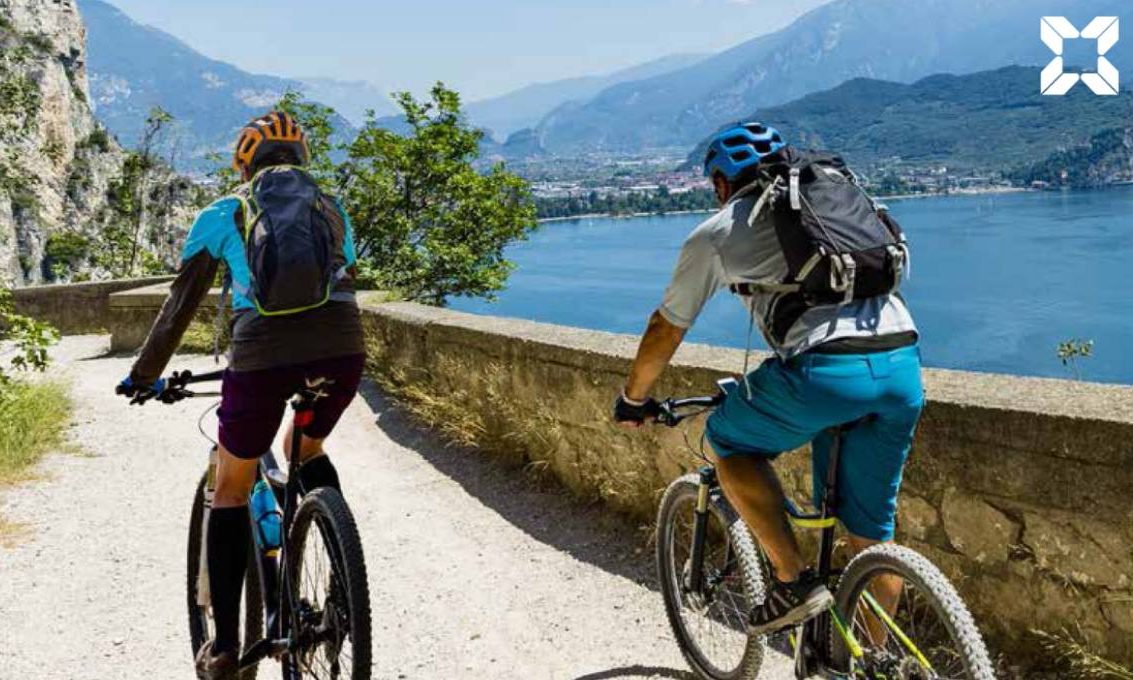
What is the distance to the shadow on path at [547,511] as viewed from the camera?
452 centimetres

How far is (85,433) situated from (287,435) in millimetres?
5578

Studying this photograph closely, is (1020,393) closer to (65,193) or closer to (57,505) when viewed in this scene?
(57,505)

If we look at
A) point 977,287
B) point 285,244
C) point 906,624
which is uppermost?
point 285,244

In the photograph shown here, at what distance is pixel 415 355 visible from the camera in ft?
25.1

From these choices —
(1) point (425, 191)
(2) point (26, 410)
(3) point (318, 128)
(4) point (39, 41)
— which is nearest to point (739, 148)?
(2) point (26, 410)

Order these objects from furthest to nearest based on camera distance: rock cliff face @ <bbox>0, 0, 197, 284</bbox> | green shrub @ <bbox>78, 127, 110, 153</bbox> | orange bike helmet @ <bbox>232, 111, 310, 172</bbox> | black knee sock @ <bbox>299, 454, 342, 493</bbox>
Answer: green shrub @ <bbox>78, 127, 110, 153</bbox>, rock cliff face @ <bbox>0, 0, 197, 284</bbox>, black knee sock @ <bbox>299, 454, 342, 493</bbox>, orange bike helmet @ <bbox>232, 111, 310, 172</bbox>

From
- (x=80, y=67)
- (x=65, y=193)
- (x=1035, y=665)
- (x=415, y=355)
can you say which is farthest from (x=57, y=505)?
(x=80, y=67)

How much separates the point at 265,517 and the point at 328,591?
32 centimetres

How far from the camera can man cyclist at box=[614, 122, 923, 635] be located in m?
2.29

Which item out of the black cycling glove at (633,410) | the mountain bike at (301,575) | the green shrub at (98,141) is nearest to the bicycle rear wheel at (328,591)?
the mountain bike at (301,575)

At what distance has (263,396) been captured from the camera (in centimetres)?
267

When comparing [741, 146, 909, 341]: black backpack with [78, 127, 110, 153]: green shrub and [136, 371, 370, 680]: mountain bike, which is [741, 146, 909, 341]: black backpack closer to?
[136, 371, 370, 680]: mountain bike

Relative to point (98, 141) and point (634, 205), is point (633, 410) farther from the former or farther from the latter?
point (634, 205)

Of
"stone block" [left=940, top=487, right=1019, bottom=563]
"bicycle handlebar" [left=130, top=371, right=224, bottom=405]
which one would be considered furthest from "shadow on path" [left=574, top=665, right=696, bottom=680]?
"bicycle handlebar" [left=130, top=371, right=224, bottom=405]
